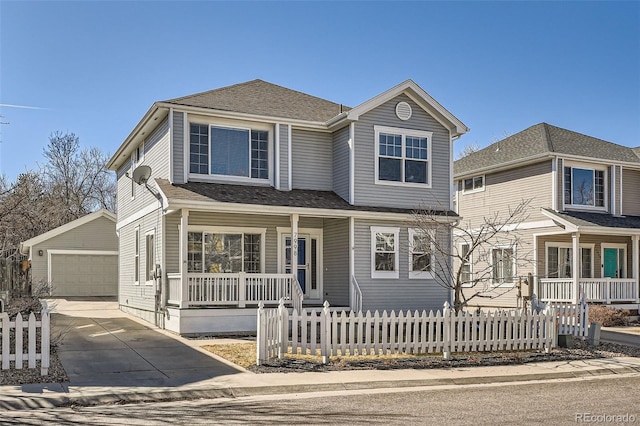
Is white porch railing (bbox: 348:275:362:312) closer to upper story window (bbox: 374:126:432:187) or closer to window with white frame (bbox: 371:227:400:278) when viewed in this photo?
window with white frame (bbox: 371:227:400:278)

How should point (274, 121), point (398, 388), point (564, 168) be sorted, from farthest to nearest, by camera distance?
point (564, 168)
point (274, 121)
point (398, 388)

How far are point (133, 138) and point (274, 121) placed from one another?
537 centimetres

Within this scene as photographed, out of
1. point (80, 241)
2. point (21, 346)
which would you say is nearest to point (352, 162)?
point (21, 346)

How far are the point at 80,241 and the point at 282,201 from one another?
17.0m

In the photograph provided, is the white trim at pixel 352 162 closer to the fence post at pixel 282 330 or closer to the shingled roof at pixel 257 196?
the shingled roof at pixel 257 196

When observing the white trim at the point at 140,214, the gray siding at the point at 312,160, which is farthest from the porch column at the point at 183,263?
the gray siding at the point at 312,160

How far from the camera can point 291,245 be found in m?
19.0

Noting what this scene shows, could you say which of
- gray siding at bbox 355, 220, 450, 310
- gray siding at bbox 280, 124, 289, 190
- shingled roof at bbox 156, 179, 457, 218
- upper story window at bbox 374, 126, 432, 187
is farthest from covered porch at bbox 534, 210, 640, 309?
gray siding at bbox 280, 124, 289, 190

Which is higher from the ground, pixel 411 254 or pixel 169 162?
pixel 169 162

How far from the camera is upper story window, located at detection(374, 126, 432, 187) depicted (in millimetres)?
20453

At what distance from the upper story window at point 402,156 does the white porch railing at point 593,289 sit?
7599 mm

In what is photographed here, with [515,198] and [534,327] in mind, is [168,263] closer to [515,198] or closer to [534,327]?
[534,327]

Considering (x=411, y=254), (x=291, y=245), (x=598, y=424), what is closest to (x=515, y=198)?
(x=411, y=254)

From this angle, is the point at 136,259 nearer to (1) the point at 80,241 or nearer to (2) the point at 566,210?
(1) the point at 80,241
